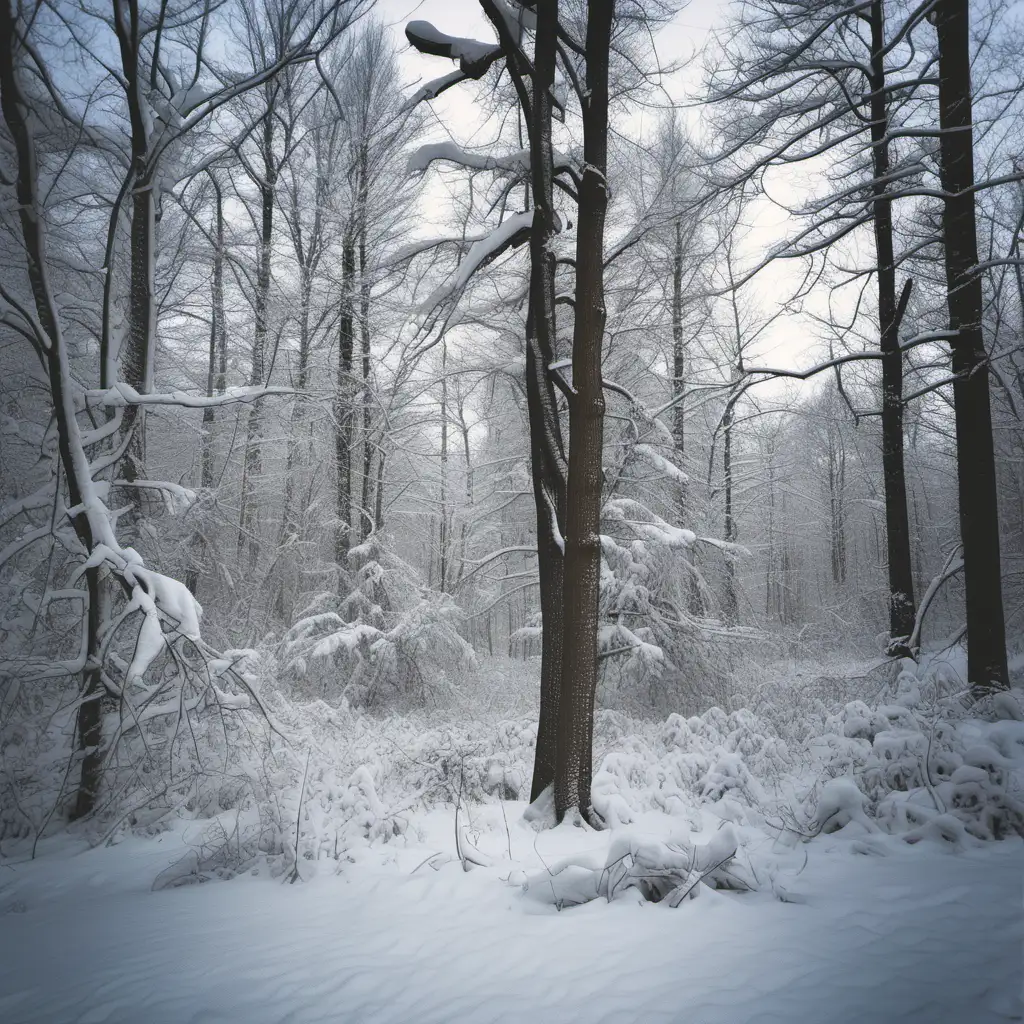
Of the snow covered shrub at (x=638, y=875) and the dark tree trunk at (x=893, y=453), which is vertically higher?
the dark tree trunk at (x=893, y=453)

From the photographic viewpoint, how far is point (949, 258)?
6.25 meters

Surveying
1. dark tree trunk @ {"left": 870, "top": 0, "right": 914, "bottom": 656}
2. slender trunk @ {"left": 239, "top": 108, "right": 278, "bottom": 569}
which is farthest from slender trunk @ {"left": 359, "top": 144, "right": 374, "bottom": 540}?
dark tree trunk @ {"left": 870, "top": 0, "right": 914, "bottom": 656}

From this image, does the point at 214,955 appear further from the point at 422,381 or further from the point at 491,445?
the point at 491,445

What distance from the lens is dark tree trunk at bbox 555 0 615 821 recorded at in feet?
15.1

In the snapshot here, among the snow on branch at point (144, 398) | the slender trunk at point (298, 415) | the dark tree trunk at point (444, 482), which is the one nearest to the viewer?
the snow on branch at point (144, 398)

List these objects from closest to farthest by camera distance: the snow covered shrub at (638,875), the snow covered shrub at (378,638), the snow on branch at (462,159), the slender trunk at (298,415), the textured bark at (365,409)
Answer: the snow covered shrub at (638,875) → the snow on branch at (462,159) → the snow covered shrub at (378,638) → the slender trunk at (298,415) → the textured bark at (365,409)

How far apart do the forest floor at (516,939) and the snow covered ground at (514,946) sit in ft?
0.04

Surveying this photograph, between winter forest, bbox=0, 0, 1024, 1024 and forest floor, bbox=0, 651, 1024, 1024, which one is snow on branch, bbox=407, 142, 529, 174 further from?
forest floor, bbox=0, 651, 1024, 1024

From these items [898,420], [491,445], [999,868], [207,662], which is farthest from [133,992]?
[491,445]

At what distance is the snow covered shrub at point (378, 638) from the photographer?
9406 mm

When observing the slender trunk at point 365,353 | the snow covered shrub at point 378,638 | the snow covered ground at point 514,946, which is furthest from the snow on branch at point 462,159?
the snow covered shrub at point 378,638

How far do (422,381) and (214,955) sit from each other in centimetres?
734

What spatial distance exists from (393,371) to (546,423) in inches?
→ 125

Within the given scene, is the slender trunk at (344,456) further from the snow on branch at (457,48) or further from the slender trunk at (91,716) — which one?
the snow on branch at (457,48)
